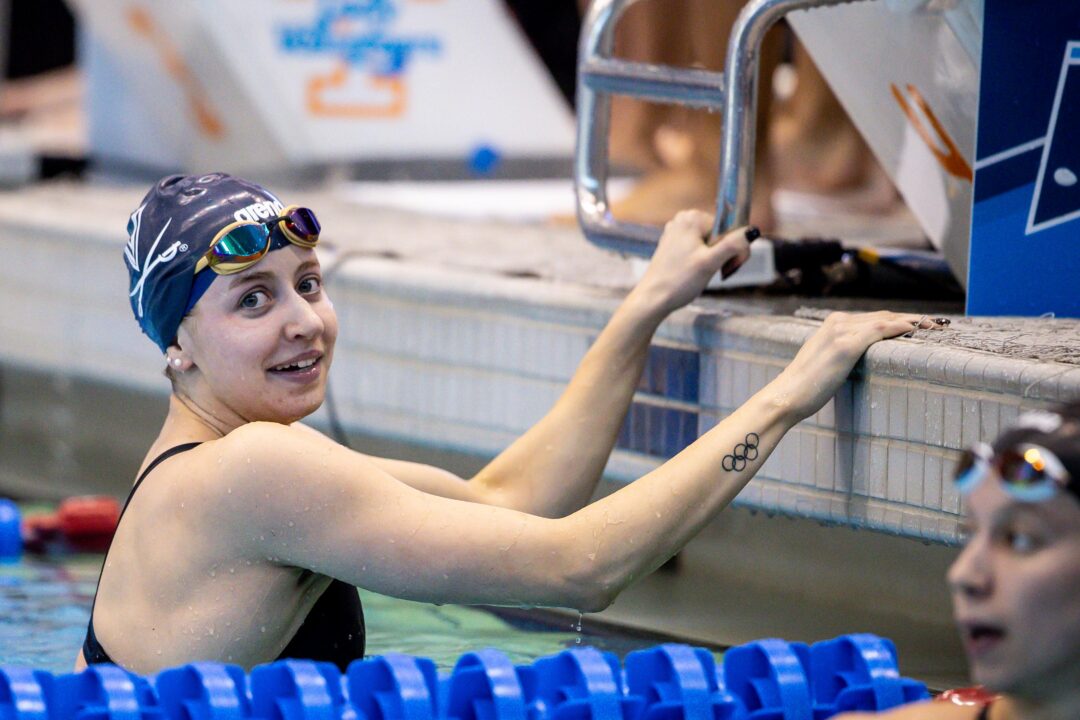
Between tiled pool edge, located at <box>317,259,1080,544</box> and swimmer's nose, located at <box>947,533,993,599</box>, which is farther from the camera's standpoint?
tiled pool edge, located at <box>317,259,1080,544</box>

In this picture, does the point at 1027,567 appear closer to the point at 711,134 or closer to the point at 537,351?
the point at 537,351

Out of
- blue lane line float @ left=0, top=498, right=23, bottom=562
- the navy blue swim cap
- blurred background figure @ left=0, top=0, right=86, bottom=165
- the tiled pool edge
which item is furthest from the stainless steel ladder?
blurred background figure @ left=0, top=0, right=86, bottom=165

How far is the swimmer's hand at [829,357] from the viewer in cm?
241

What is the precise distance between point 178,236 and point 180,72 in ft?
12.2

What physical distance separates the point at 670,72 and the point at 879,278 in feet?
1.99

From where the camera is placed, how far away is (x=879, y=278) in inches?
130

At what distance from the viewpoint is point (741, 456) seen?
232 centimetres

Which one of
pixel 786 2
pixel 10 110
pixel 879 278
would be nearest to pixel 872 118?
pixel 879 278

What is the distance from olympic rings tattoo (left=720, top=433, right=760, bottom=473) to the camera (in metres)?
2.32

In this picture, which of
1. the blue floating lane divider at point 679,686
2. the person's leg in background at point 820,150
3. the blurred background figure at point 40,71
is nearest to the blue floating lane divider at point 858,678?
the blue floating lane divider at point 679,686

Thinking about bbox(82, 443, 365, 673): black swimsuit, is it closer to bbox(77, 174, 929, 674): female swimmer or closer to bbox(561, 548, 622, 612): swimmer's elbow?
bbox(77, 174, 929, 674): female swimmer

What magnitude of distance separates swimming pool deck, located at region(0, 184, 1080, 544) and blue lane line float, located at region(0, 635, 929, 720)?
0.48 m

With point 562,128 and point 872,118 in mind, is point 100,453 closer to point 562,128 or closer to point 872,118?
point 562,128

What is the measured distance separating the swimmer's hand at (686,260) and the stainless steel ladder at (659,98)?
0.07m
